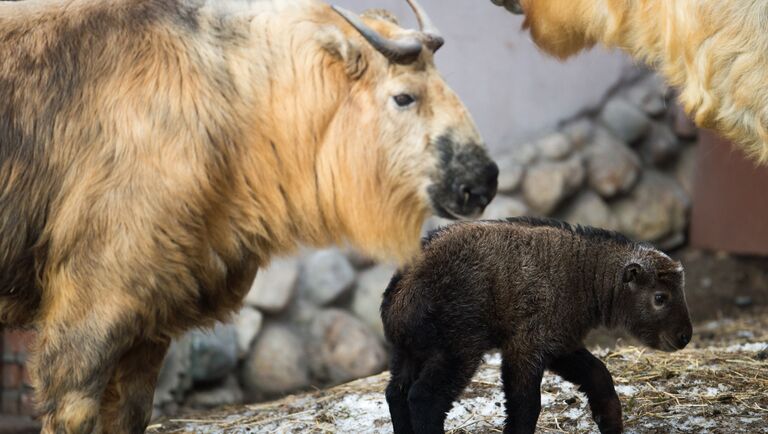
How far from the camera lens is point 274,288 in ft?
22.8

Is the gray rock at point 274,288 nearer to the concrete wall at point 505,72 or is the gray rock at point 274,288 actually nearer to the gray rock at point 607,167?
the concrete wall at point 505,72

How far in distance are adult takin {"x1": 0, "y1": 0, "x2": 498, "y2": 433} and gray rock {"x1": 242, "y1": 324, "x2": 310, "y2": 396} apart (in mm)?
3399

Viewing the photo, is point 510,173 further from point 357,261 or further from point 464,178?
point 464,178

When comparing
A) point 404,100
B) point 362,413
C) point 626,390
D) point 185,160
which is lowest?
point 362,413

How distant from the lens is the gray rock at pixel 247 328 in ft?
22.6

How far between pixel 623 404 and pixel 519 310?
96cm

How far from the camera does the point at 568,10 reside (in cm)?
446

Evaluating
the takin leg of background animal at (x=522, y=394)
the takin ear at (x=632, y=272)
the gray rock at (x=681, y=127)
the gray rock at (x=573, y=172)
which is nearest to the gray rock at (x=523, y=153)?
the gray rock at (x=573, y=172)

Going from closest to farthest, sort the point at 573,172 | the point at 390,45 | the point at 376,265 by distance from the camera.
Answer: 1. the point at 390,45
2. the point at 376,265
3. the point at 573,172

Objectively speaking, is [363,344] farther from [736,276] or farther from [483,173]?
[483,173]

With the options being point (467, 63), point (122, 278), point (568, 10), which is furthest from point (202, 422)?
point (467, 63)

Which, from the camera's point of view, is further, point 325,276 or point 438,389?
point 325,276

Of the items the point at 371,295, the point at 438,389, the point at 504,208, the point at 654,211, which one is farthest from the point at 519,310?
the point at 654,211

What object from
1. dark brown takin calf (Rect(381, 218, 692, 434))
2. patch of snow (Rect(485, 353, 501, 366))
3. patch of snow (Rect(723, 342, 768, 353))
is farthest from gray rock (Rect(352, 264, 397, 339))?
dark brown takin calf (Rect(381, 218, 692, 434))
